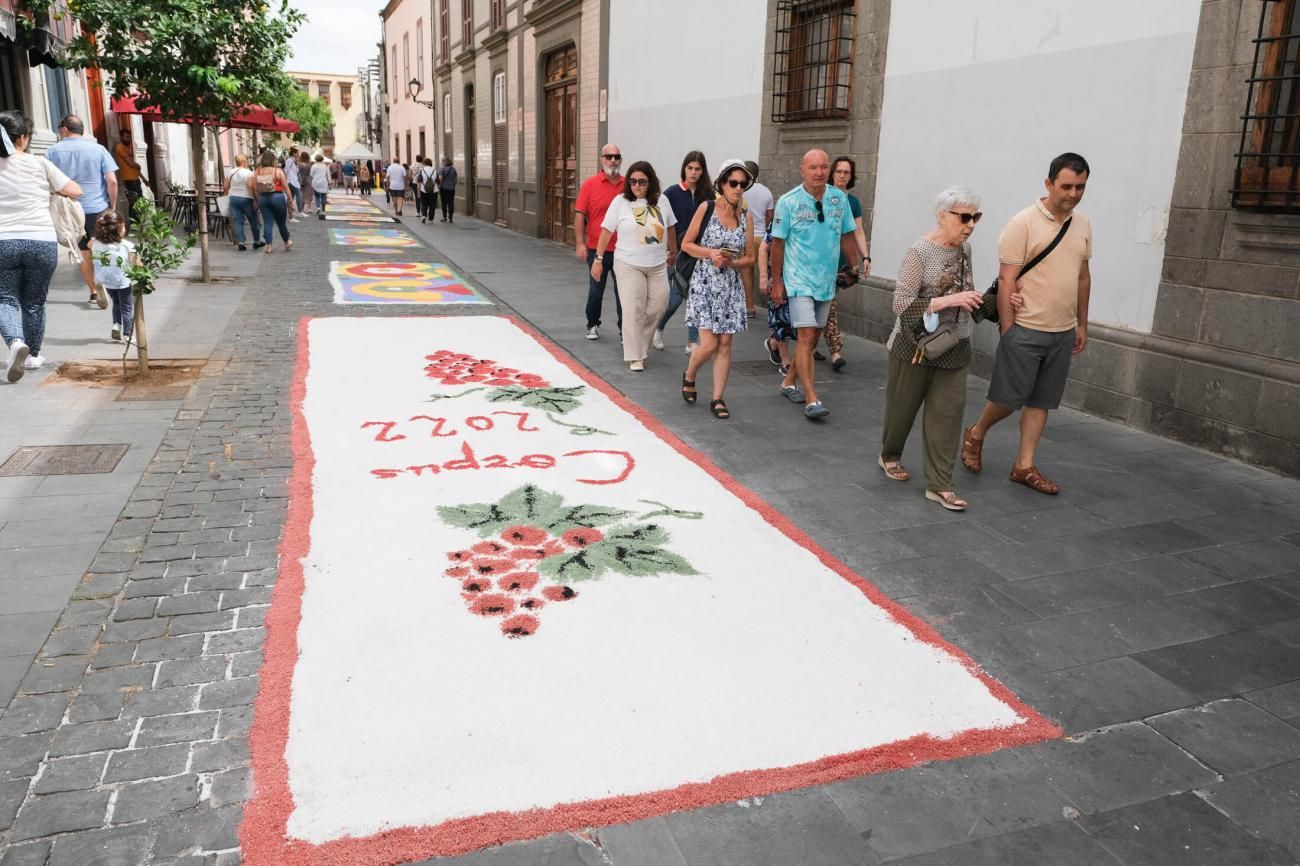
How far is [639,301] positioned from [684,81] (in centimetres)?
666

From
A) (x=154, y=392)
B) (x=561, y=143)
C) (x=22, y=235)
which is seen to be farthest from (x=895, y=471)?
(x=561, y=143)

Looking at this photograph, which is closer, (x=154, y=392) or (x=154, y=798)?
(x=154, y=798)

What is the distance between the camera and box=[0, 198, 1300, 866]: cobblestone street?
2469mm

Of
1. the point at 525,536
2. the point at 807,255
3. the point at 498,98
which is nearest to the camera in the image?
the point at 525,536

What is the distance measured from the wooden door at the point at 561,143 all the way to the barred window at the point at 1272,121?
46.1ft

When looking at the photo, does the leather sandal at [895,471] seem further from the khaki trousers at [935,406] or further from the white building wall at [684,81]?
the white building wall at [684,81]

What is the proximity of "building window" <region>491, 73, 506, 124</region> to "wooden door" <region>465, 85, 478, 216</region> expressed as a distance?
2.71m

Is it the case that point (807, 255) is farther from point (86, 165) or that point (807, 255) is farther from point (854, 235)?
point (86, 165)

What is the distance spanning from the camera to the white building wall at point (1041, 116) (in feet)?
20.2

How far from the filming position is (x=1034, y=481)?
17.0 ft

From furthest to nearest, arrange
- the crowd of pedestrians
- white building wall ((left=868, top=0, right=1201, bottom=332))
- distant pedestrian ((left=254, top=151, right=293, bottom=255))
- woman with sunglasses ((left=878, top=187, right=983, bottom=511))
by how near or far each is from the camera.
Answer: distant pedestrian ((left=254, top=151, right=293, bottom=255))
white building wall ((left=868, top=0, right=1201, bottom=332))
the crowd of pedestrians
woman with sunglasses ((left=878, top=187, right=983, bottom=511))

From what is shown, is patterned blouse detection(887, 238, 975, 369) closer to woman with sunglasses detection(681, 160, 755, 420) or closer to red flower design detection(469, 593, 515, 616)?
woman with sunglasses detection(681, 160, 755, 420)

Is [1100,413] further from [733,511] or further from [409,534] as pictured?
[409,534]

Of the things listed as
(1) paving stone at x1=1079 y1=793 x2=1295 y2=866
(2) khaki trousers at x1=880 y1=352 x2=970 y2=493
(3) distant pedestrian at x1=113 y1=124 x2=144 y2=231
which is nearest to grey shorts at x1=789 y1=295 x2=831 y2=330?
(2) khaki trousers at x1=880 y1=352 x2=970 y2=493
